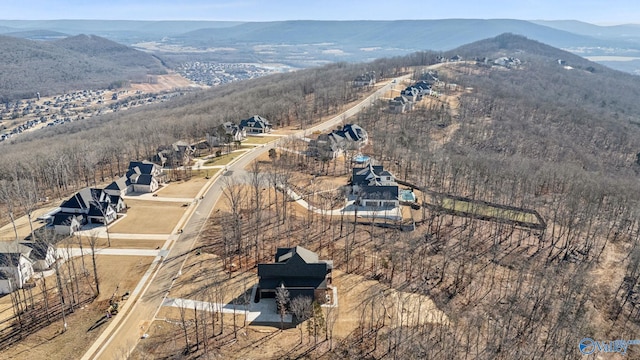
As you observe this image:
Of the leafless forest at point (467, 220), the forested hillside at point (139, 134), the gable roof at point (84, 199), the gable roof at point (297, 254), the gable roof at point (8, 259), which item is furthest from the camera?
the forested hillside at point (139, 134)

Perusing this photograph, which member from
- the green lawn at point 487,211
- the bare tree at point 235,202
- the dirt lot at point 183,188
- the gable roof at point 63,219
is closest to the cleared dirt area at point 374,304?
the bare tree at point 235,202

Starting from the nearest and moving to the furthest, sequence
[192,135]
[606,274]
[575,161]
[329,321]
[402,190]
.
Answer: [329,321] → [606,274] → [402,190] → [575,161] → [192,135]

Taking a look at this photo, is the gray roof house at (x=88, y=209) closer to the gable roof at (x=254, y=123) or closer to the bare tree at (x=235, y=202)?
the bare tree at (x=235, y=202)

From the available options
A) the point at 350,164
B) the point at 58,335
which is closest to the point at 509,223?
the point at 350,164

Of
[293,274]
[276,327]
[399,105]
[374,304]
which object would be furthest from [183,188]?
[399,105]

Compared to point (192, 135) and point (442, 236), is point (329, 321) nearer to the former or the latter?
point (442, 236)

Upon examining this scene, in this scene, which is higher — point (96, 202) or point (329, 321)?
point (96, 202)
